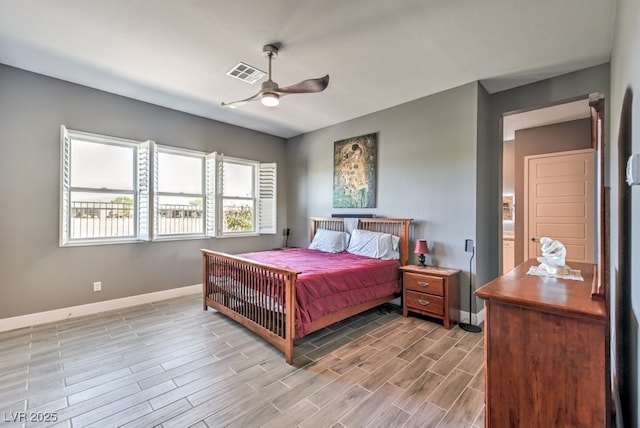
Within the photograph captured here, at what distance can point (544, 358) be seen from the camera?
4.63 feet

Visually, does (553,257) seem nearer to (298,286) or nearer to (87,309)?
(298,286)

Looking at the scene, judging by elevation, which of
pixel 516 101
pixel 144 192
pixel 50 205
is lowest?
pixel 50 205

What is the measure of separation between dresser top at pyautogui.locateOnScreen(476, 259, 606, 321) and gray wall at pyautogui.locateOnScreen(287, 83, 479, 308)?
173 cm

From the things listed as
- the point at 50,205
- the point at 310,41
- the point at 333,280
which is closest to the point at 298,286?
the point at 333,280

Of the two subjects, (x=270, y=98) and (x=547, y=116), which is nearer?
(x=270, y=98)

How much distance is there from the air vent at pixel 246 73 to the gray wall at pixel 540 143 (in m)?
4.54

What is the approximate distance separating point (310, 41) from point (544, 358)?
115 inches

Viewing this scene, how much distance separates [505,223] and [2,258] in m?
7.84

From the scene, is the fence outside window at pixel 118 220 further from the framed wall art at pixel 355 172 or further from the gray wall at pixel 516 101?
the gray wall at pixel 516 101

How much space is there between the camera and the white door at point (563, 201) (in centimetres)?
429

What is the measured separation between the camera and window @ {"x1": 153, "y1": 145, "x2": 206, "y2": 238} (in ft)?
14.5

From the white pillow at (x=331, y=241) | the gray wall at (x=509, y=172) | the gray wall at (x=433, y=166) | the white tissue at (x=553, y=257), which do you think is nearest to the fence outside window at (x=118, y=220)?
the white pillow at (x=331, y=241)

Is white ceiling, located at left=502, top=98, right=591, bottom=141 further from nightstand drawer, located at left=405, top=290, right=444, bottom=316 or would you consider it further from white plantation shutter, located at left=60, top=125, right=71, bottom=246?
white plantation shutter, located at left=60, top=125, right=71, bottom=246

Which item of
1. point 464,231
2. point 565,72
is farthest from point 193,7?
point 565,72
